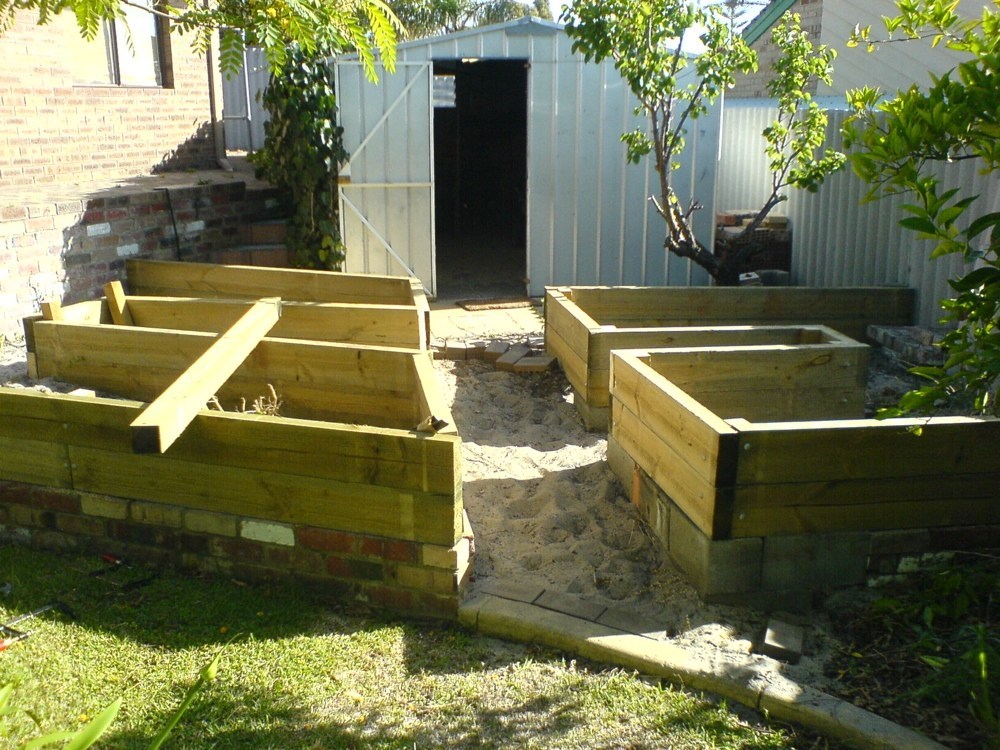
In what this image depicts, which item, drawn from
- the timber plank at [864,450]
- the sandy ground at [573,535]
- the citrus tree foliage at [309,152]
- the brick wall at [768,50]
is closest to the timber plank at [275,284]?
the sandy ground at [573,535]

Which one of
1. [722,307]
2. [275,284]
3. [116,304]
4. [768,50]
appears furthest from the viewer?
[768,50]

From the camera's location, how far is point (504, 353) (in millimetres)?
7984

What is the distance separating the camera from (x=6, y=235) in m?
7.29

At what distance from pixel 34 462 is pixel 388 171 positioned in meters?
6.55

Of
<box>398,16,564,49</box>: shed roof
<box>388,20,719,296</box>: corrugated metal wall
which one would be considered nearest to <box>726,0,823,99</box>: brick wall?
<box>388,20,719,296</box>: corrugated metal wall

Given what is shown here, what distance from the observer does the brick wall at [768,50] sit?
15.1 meters

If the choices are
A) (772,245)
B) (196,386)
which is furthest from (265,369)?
(772,245)

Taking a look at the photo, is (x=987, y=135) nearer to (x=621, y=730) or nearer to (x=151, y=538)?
(x=621, y=730)

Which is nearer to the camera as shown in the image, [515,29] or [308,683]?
[308,683]

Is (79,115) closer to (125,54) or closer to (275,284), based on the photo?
(125,54)

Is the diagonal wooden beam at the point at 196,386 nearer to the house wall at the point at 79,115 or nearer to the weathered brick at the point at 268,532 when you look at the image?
the weathered brick at the point at 268,532

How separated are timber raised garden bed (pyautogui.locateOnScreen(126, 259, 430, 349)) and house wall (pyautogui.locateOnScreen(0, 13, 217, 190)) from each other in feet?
11.5

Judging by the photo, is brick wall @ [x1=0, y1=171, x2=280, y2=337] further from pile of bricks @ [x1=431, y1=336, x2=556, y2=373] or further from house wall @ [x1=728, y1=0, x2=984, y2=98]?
house wall @ [x1=728, y1=0, x2=984, y2=98]

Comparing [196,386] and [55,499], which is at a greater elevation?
[196,386]
